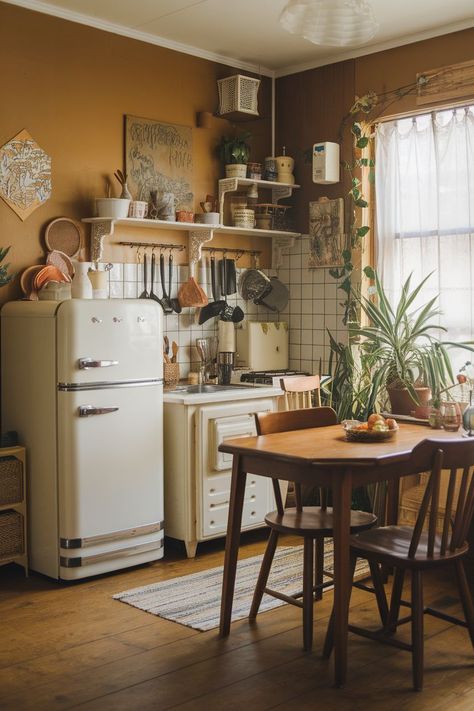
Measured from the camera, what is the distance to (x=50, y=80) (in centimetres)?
470

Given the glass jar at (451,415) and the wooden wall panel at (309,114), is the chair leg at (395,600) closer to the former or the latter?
the glass jar at (451,415)

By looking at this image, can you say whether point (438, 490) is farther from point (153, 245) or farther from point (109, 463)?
point (153, 245)

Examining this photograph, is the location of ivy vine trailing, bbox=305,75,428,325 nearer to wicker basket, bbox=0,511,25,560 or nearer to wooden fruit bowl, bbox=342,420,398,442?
wooden fruit bowl, bbox=342,420,398,442

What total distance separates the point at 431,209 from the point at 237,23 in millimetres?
1559

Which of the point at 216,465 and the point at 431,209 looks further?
the point at 431,209

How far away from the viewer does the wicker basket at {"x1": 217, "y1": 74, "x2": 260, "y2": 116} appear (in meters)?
5.45

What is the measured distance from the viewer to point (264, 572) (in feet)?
11.9

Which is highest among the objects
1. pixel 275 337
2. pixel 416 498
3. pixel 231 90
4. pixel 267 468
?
pixel 231 90

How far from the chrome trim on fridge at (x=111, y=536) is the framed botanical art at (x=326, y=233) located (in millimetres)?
2104

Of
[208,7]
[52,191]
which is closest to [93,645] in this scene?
[52,191]

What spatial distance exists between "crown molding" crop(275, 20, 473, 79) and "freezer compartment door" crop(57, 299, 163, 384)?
87.6 inches

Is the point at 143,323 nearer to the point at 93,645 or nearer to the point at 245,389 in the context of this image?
the point at 245,389

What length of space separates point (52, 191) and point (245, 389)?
1537 mm

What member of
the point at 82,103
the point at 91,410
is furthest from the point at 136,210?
the point at 91,410
